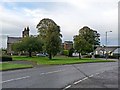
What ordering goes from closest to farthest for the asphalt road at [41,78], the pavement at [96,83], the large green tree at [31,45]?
the asphalt road at [41,78] < the pavement at [96,83] < the large green tree at [31,45]

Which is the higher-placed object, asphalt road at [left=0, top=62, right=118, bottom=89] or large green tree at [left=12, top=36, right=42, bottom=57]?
large green tree at [left=12, top=36, right=42, bottom=57]

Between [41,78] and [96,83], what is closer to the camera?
[96,83]

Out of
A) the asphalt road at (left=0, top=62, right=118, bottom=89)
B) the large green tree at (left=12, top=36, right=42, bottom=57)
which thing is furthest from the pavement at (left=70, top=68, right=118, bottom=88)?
the large green tree at (left=12, top=36, right=42, bottom=57)

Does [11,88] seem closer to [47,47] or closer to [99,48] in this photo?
[47,47]

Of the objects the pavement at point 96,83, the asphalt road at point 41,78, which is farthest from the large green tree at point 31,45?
the pavement at point 96,83

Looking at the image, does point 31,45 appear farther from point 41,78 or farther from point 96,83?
point 96,83

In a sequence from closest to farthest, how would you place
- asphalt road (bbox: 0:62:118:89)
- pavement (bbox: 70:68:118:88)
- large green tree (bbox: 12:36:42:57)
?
asphalt road (bbox: 0:62:118:89)
pavement (bbox: 70:68:118:88)
large green tree (bbox: 12:36:42:57)

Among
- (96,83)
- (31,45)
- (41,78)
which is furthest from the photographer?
(31,45)

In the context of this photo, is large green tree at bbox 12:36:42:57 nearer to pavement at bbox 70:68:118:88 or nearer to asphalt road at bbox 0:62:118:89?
asphalt road at bbox 0:62:118:89

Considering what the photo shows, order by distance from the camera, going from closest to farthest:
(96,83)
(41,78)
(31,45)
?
1. (96,83)
2. (41,78)
3. (31,45)

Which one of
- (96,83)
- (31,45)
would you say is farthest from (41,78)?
(31,45)

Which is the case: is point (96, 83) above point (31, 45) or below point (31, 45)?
below

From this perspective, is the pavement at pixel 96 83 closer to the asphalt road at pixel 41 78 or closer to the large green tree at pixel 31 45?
the asphalt road at pixel 41 78

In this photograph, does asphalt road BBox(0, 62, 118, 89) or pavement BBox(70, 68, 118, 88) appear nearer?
asphalt road BBox(0, 62, 118, 89)
